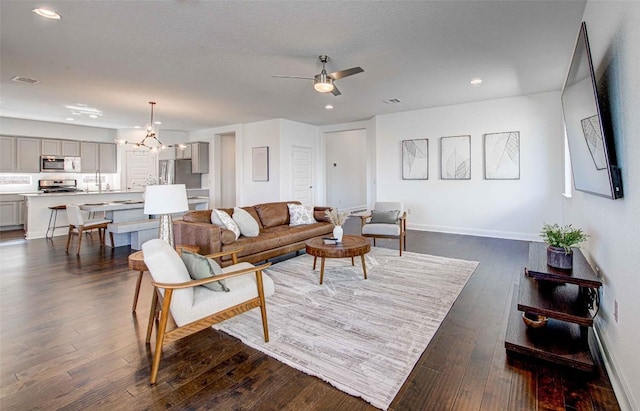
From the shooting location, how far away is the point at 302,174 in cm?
876

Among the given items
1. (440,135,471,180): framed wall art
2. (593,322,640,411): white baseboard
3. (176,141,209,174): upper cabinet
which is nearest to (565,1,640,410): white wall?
(593,322,640,411): white baseboard

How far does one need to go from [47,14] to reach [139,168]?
23.7 ft

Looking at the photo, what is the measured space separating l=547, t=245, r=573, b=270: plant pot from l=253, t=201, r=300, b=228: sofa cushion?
3.66 metres

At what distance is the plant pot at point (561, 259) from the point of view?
7.75 feet

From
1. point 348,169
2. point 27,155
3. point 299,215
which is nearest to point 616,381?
point 299,215

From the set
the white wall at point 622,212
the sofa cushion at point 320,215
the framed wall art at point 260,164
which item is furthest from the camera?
the framed wall art at point 260,164

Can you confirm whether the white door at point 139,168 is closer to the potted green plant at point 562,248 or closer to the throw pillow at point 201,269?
the throw pillow at point 201,269

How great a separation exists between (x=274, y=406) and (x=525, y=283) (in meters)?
2.23

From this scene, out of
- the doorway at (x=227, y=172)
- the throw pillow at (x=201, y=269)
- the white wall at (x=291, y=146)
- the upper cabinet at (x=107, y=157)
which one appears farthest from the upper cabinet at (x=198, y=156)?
Answer: the throw pillow at (x=201, y=269)

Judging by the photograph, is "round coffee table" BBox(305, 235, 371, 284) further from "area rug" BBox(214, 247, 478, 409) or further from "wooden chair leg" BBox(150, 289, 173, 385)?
"wooden chair leg" BBox(150, 289, 173, 385)

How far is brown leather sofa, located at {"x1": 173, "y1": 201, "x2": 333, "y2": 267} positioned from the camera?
371cm

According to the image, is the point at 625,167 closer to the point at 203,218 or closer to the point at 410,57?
the point at 410,57

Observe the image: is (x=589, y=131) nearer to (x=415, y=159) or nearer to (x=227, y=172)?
(x=415, y=159)

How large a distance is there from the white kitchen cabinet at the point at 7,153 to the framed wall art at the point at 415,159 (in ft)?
31.7
